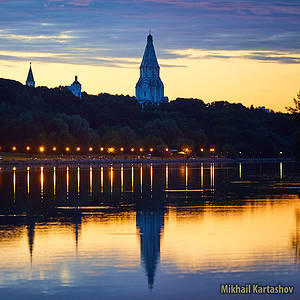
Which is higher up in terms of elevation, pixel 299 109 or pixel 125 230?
pixel 299 109

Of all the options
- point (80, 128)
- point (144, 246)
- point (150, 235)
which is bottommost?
point (144, 246)

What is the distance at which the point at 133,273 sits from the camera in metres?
20.3

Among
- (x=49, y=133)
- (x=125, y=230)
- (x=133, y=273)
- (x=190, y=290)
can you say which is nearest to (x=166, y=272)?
(x=133, y=273)

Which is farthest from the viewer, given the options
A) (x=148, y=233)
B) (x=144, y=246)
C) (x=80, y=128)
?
(x=80, y=128)

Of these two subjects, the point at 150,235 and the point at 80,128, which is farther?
the point at 80,128

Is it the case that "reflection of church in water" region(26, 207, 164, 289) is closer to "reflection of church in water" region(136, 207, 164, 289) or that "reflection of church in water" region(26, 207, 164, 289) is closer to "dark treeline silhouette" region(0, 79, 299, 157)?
"reflection of church in water" region(136, 207, 164, 289)

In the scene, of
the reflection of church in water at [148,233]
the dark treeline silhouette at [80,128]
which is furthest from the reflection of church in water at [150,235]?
the dark treeline silhouette at [80,128]

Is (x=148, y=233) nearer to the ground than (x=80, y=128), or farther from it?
nearer to the ground

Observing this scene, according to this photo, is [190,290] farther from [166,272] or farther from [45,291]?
[45,291]

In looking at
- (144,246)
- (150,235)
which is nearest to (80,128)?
(150,235)

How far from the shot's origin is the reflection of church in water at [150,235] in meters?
21.3

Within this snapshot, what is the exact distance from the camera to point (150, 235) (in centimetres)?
2762

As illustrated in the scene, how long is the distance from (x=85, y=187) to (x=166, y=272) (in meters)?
35.5

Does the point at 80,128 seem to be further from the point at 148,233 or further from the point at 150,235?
the point at 150,235
